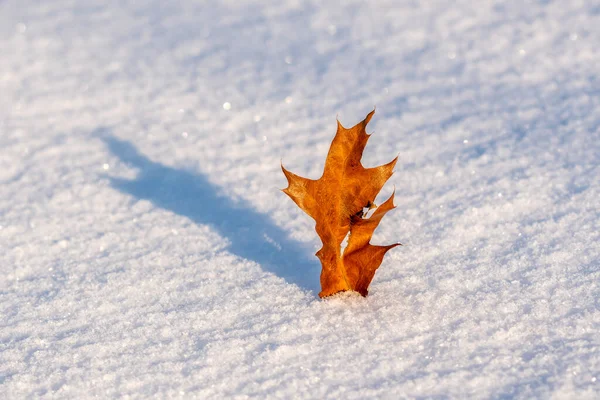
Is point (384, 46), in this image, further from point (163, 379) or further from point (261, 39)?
point (163, 379)

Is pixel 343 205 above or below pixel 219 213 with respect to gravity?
below

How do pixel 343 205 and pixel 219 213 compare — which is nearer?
pixel 343 205

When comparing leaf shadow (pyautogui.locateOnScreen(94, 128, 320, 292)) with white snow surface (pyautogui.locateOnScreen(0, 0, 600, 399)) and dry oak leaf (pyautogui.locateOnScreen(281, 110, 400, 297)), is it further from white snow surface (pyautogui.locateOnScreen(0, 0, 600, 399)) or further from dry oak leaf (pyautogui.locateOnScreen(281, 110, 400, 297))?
dry oak leaf (pyautogui.locateOnScreen(281, 110, 400, 297))

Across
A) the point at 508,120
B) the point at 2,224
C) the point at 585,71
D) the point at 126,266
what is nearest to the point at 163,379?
the point at 126,266

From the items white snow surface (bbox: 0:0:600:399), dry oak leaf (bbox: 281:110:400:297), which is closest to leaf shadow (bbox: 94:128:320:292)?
white snow surface (bbox: 0:0:600:399)

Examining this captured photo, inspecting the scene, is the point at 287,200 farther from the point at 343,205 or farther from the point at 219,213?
the point at 343,205

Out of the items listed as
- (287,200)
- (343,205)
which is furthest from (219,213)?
(343,205)

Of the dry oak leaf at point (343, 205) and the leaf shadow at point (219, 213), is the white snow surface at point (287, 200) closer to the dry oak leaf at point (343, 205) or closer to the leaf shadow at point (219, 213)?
the leaf shadow at point (219, 213)
